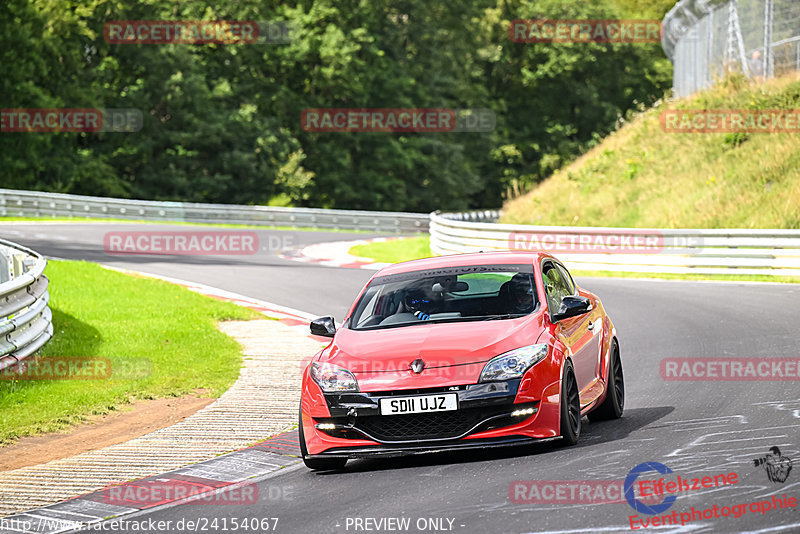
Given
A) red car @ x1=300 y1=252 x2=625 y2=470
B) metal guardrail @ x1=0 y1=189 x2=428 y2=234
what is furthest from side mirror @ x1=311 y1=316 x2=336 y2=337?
metal guardrail @ x1=0 y1=189 x2=428 y2=234

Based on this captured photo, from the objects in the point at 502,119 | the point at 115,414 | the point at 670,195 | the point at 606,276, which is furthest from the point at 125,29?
the point at 115,414

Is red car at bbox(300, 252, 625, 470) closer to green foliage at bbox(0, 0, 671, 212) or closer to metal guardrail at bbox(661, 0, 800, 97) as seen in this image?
metal guardrail at bbox(661, 0, 800, 97)

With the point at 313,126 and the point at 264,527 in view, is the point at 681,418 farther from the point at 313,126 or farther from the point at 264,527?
the point at 313,126

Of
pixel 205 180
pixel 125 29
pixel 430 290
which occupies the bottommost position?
pixel 205 180

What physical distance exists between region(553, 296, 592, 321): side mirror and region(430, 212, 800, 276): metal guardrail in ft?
49.8

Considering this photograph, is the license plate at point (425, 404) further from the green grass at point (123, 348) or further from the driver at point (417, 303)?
the green grass at point (123, 348)

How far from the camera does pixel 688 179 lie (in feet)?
102

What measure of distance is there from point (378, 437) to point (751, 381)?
4.71 m

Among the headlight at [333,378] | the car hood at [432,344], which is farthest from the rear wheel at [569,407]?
the headlight at [333,378]

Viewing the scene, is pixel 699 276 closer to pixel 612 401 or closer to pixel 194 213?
pixel 612 401

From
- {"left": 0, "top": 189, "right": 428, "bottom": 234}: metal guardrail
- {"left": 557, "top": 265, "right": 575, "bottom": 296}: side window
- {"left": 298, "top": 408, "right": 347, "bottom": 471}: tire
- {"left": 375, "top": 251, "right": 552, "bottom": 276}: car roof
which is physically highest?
{"left": 375, "top": 251, "right": 552, "bottom": 276}: car roof

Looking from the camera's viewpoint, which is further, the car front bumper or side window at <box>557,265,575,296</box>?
side window at <box>557,265,575,296</box>

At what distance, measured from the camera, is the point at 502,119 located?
2972 inches

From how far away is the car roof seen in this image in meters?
9.52
